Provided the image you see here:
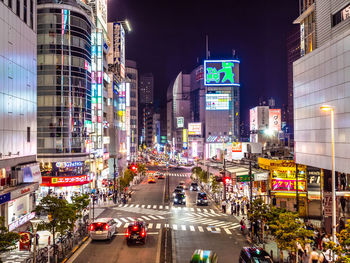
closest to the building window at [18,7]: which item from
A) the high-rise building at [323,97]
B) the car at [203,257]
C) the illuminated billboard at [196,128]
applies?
the high-rise building at [323,97]

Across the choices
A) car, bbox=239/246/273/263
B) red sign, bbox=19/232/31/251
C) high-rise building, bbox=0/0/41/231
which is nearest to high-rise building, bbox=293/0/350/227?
car, bbox=239/246/273/263

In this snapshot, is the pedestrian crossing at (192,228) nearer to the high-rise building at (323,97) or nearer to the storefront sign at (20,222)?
the high-rise building at (323,97)

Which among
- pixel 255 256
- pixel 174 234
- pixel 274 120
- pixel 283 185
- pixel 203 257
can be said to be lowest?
pixel 174 234

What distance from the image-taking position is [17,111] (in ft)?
112

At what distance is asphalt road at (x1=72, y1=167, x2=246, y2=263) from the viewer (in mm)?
22969

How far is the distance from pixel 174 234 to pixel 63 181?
1065 inches

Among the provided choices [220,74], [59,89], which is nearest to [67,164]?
[59,89]

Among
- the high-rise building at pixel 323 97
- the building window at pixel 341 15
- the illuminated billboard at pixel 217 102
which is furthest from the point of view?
the illuminated billboard at pixel 217 102

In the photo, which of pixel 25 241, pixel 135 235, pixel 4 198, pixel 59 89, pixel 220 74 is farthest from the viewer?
pixel 220 74

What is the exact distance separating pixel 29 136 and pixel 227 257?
83.7 ft

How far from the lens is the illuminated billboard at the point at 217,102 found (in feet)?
494

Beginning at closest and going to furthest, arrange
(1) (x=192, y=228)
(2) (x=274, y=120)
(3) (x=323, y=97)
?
(3) (x=323, y=97) → (1) (x=192, y=228) → (2) (x=274, y=120)

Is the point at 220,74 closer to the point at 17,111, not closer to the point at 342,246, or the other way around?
the point at 17,111

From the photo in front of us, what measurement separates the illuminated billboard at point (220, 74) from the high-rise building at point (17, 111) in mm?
108086
